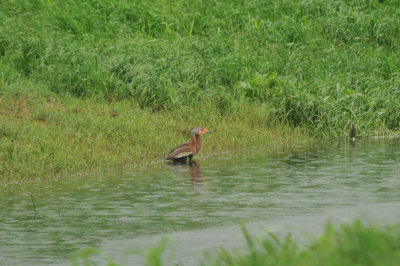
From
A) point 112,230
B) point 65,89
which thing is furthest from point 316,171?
point 65,89

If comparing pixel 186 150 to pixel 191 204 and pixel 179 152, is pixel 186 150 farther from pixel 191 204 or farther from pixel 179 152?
pixel 191 204

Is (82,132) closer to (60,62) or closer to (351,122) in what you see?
(60,62)

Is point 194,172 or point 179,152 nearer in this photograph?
point 194,172

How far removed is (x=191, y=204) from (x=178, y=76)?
291 inches

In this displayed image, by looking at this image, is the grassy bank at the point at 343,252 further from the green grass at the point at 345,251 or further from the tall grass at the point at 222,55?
the tall grass at the point at 222,55

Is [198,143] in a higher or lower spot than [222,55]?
lower

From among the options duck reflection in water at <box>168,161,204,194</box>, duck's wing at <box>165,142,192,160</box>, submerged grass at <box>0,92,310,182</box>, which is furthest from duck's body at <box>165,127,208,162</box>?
submerged grass at <box>0,92,310,182</box>

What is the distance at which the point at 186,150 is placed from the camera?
1351cm

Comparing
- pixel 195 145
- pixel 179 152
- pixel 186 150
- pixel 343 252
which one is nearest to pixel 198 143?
pixel 195 145

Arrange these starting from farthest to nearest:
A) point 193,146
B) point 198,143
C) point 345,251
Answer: point 198,143, point 193,146, point 345,251

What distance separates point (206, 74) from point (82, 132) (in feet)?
15.9

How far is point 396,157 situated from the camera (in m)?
14.1

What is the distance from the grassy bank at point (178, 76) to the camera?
13992 millimetres

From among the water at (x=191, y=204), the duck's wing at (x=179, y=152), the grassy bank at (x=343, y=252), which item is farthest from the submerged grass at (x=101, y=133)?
the grassy bank at (x=343, y=252)
